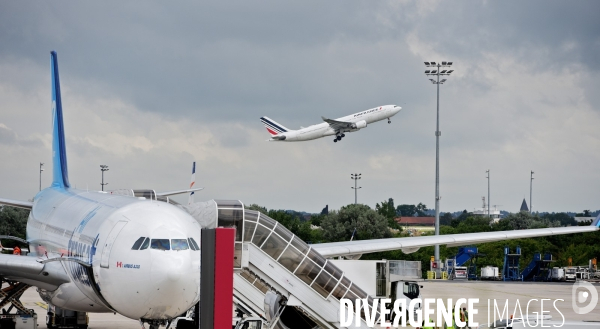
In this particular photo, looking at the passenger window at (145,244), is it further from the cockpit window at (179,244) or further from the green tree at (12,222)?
the green tree at (12,222)

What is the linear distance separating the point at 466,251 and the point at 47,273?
59.7m

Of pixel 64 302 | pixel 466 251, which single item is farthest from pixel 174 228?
pixel 466 251

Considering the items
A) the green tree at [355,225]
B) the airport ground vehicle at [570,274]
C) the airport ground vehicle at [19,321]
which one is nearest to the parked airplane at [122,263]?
the airport ground vehicle at [19,321]

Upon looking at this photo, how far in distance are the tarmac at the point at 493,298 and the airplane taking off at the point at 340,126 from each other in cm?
3053

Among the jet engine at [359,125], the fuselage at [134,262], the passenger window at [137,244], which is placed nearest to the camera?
the fuselage at [134,262]

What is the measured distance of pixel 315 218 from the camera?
145 metres

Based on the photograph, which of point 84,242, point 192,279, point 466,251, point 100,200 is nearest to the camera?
point 192,279

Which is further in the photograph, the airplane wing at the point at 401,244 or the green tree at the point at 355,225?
the green tree at the point at 355,225

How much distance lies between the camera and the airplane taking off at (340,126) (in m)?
96.7

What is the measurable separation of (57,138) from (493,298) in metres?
28.7

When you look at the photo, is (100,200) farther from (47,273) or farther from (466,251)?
(466,251)

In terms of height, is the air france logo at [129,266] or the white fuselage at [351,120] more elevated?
the white fuselage at [351,120]

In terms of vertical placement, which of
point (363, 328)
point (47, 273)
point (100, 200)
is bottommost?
point (363, 328)

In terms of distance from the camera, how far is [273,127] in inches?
4318
